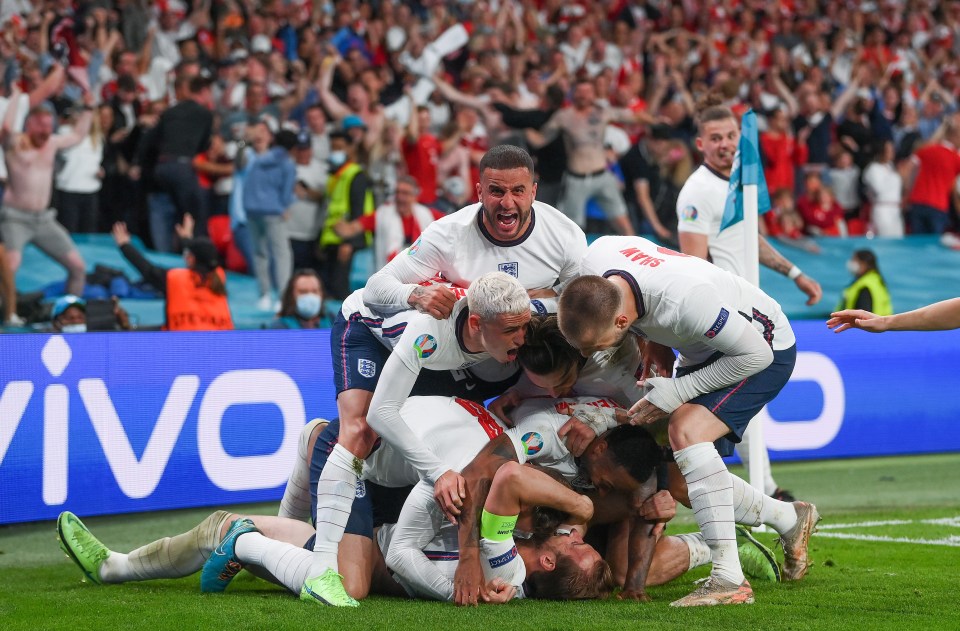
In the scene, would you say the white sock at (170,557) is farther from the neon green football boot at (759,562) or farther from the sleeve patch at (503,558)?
the neon green football boot at (759,562)

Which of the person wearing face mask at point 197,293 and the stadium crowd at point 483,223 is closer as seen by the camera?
the stadium crowd at point 483,223

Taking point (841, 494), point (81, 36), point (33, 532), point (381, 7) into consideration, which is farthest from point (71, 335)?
point (381, 7)

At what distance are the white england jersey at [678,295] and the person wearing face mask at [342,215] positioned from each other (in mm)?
7672

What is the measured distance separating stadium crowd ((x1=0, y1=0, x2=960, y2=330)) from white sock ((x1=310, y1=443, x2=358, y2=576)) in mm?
5882

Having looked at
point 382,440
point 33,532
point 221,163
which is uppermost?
point 221,163

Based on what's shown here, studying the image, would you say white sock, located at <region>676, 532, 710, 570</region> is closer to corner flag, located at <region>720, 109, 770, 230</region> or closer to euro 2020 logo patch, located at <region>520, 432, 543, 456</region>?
euro 2020 logo patch, located at <region>520, 432, 543, 456</region>

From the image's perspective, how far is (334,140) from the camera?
44.1ft

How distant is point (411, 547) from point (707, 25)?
16.4 meters

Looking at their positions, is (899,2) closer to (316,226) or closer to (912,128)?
(912,128)

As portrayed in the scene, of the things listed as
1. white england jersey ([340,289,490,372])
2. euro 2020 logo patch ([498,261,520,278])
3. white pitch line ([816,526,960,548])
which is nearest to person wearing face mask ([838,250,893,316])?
white pitch line ([816,526,960,548])

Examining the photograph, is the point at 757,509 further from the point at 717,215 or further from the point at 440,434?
the point at 717,215

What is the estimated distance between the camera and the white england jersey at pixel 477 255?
229 inches

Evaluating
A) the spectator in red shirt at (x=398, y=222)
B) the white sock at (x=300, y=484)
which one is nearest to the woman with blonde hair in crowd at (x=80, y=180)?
the spectator in red shirt at (x=398, y=222)

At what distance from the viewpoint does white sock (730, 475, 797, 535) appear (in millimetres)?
5789
